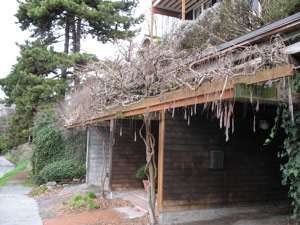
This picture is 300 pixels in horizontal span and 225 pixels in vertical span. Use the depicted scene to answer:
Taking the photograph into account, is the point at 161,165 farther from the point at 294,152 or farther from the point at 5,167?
the point at 5,167

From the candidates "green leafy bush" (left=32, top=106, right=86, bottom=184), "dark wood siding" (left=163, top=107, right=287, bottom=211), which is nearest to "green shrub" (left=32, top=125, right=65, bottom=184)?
"green leafy bush" (left=32, top=106, right=86, bottom=184)

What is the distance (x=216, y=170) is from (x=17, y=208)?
18.7 feet

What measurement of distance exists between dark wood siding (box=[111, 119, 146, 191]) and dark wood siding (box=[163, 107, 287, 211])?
310cm

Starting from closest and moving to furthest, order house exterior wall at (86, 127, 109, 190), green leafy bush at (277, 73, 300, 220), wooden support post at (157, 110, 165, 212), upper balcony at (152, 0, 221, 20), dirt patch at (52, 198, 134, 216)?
green leafy bush at (277, 73, 300, 220), wooden support post at (157, 110, 165, 212), dirt patch at (52, 198, 134, 216), house exterior wall at (86, 127, 109, 190), upper balcony at (152, 0, 221, 20)

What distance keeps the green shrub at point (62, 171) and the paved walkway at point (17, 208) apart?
3.14 ft

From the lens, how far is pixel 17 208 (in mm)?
7672

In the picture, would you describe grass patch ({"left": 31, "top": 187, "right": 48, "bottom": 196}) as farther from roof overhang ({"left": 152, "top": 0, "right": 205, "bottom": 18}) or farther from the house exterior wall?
roof overhang ({"left": 152, "top": 0, "right": 205, "bottom": 18})

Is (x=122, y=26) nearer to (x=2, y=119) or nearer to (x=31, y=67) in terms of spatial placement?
(x=31, y=67)

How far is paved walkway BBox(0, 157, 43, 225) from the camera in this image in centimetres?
623

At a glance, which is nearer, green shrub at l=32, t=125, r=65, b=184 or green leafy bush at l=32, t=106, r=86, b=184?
green leafy bush at l=32, t=106, r=86, b=184

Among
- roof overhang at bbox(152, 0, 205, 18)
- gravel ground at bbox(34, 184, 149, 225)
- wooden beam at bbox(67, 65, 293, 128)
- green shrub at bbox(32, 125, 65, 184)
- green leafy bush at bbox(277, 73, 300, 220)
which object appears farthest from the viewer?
green shrub at bbox(32, 125, 65, 184)

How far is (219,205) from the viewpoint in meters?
5.76

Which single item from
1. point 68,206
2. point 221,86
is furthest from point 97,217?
point 221,86

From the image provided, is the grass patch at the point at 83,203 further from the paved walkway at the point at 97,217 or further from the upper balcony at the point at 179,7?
the upper balcony at the point at 179,7
